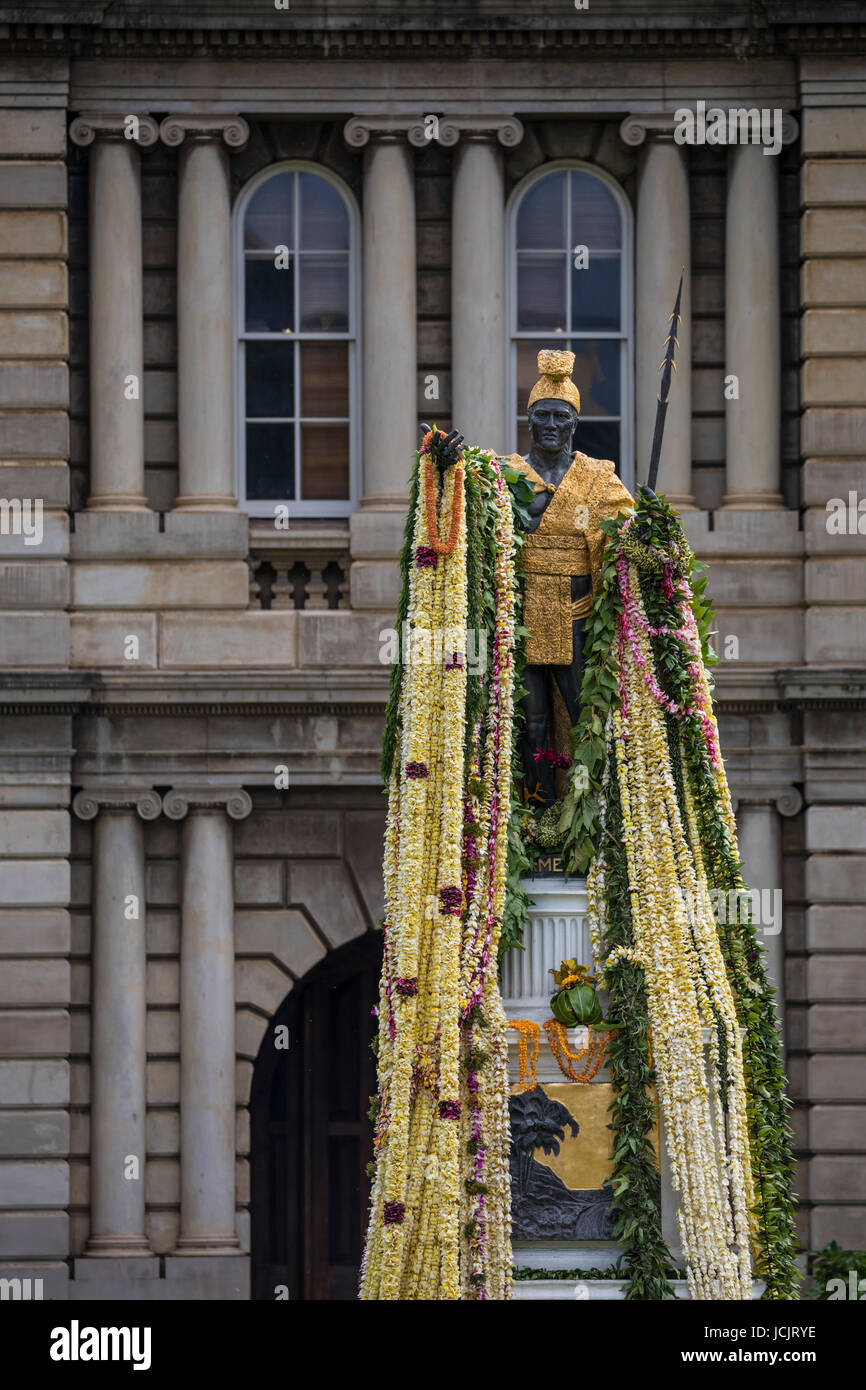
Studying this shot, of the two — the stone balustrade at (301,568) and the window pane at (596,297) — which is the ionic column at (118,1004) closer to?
the stone balustrade at (301,568)

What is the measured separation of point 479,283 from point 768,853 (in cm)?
547

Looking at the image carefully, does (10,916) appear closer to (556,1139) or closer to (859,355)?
(859,355)

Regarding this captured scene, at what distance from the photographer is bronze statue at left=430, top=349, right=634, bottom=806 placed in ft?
42.5

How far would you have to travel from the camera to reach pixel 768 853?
22.1 metres

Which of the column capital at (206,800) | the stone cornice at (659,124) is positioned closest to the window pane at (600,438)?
the stone cornice at (659,124)

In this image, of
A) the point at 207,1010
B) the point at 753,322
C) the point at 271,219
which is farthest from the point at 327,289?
the point at 207,1010

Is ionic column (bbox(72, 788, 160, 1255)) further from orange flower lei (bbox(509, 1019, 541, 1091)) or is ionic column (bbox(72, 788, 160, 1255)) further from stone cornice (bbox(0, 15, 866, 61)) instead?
orange flower lei (bbox(509, 1019, 541, 1091))

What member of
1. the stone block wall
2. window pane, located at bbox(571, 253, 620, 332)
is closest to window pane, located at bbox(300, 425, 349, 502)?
window pane, located at bbox(571, 253, 620, 332)

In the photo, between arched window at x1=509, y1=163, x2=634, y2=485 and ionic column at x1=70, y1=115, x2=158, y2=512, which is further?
arched window at x1=509, y1=163, x2=634, y2=485

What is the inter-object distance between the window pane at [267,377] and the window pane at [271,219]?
877mm

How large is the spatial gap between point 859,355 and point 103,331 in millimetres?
6484

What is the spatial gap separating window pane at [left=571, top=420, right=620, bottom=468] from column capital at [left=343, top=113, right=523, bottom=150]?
8.22 feet

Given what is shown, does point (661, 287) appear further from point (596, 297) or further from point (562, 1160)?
point (562, 1160)
